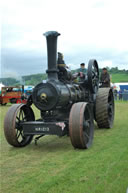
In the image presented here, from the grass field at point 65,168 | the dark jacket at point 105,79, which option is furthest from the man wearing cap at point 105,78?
the grass field at point 65,168

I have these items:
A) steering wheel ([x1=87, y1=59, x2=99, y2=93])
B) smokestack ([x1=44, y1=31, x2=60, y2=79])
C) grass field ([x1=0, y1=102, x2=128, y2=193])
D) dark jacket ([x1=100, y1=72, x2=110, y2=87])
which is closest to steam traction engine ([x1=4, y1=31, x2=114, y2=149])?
smokestack ([x1=44, y1=31, x2=60, y2=79])

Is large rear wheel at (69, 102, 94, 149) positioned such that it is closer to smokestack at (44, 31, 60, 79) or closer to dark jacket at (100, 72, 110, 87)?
smokestack at (44, 31, 60, 79)

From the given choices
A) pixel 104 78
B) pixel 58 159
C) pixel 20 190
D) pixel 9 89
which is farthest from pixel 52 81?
pixel 9 89

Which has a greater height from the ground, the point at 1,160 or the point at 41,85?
the point at 41,85

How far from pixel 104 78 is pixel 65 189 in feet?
19.9

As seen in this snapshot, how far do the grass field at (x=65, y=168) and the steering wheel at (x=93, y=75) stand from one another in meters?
1.77

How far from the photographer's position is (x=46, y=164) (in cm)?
405

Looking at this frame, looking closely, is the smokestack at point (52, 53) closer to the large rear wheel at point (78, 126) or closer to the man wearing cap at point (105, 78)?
the large rear wheel at point (78, 126)

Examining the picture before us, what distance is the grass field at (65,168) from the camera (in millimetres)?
3072

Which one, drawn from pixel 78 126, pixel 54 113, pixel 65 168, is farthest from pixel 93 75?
pixel 65 168

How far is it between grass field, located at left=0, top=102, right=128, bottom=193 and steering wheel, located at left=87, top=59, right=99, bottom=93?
177 cm

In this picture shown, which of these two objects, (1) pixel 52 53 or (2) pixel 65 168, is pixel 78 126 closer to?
(2) pixel 65 168

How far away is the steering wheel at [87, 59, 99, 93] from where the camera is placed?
6734 millimetres

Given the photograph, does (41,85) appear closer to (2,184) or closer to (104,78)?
(2,184)
